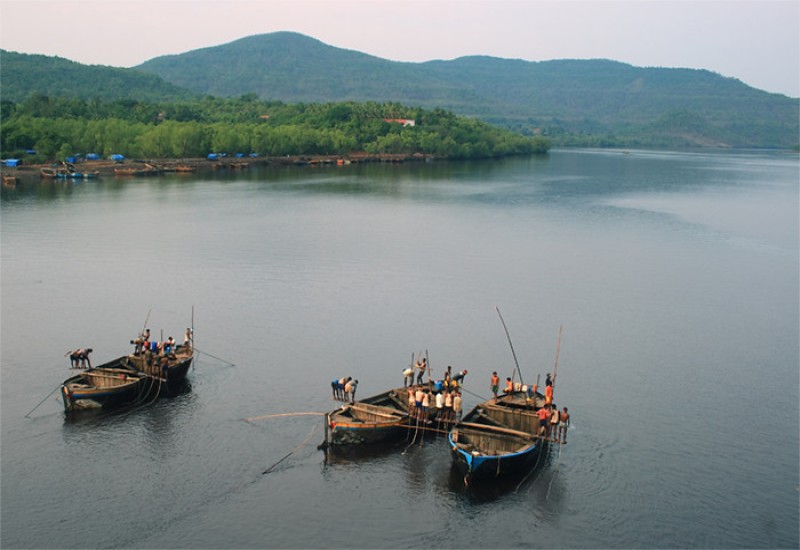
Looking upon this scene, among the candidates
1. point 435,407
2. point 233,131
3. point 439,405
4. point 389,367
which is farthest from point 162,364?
point 233,131

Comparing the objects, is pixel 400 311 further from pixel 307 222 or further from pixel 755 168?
pixel 755 168

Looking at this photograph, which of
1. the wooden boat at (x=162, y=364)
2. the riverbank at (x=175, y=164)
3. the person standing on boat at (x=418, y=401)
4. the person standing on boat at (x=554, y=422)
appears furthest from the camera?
the riverbank at (x=175, y=164)

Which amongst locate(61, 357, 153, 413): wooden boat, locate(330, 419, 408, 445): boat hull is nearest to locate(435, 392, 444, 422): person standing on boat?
locate(330, 419, 408, 445): boat hull

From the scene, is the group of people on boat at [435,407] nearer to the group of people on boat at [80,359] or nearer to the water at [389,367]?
the water at [389,367]

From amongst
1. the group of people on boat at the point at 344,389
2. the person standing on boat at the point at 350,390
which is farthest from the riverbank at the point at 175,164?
the person standing on boat at the point at 350,390

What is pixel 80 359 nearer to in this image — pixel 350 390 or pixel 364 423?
pixel 350 390

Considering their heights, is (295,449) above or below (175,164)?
below

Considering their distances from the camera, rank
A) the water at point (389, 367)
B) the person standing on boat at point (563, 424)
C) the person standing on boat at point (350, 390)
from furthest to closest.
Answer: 1. the person standing on boat at point (350, 390)
2. the person standing on boat at point (563, 424)
3. the water at point (389, 367)
